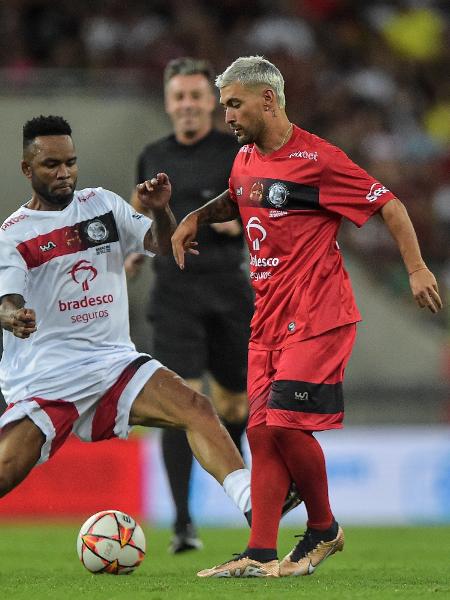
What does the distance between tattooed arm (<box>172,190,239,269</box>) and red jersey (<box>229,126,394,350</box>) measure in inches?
10.2

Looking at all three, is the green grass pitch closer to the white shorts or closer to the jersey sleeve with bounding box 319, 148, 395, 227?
the white shorts

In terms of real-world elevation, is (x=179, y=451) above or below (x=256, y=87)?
below

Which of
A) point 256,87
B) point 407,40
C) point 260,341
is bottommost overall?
point 260,341

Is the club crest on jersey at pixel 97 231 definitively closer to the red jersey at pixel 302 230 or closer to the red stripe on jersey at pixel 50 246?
the red stripe on jersey at pixel 50 246

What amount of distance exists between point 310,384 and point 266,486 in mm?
477

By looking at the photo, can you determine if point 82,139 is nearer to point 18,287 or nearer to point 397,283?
point 397,283

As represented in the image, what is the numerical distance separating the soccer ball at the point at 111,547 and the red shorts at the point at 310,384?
3.14 ft

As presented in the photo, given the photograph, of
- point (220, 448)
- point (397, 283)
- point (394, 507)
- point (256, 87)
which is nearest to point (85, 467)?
point (394, 507)

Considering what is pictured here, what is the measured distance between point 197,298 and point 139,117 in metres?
5.00

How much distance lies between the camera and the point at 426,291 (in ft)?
17.8

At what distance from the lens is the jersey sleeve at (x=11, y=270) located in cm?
593

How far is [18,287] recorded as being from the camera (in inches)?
234

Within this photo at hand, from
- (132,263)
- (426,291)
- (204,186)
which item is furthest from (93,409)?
(204,186)

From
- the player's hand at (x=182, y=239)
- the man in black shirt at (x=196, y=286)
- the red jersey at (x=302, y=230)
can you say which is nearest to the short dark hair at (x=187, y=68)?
the man in black shirt at (x=196, y=286)
